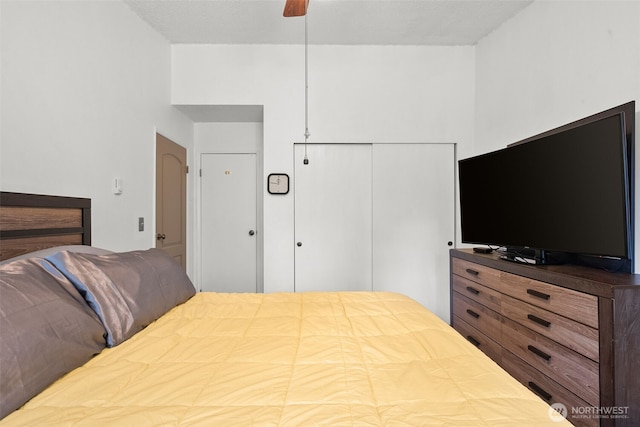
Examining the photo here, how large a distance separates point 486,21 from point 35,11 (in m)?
3.17

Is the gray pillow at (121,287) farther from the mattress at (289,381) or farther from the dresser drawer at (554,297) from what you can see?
the dresser drawer at (554,297)

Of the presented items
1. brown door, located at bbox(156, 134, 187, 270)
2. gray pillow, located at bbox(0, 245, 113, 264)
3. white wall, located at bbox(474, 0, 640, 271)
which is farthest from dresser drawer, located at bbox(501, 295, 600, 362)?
brown door, located at bbox(156, 134, 187, 270)

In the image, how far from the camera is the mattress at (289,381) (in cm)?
71

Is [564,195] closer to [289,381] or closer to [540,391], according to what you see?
[540,391]

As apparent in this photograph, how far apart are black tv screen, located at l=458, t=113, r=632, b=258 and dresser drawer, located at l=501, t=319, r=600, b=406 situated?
49cm

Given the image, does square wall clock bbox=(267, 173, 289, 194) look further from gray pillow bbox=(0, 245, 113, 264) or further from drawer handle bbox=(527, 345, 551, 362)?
drawer handle bbox=(527, 345, 551, 362)

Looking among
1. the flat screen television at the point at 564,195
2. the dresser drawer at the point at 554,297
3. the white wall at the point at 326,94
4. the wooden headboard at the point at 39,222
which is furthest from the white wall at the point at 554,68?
the wooden headboard at the point at 39,222

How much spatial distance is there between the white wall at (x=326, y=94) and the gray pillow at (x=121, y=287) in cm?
170

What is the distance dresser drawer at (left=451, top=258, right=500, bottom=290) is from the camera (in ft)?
6.50

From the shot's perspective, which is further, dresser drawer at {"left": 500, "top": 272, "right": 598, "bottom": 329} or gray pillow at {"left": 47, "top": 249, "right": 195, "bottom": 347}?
dresser drawer at {"left": 500, "top": 272, "right": 598, "bottom": 329}

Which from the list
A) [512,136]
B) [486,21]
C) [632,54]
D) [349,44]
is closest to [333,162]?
[349,44]

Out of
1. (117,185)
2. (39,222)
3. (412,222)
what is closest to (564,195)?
(412,222)

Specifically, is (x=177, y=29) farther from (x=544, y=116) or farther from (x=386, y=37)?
(x=544, y=116)

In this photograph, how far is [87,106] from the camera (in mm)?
1925
